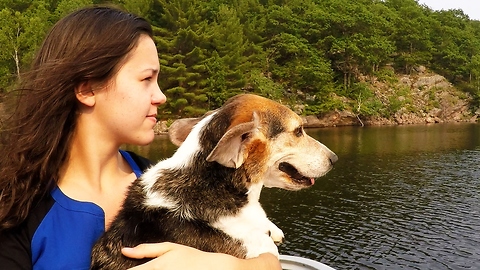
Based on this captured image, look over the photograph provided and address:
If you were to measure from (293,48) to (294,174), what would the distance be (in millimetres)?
72122

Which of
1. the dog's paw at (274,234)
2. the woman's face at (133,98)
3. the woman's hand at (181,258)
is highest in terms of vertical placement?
the woman's face at (133,98)

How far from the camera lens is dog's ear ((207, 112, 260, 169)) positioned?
2.78 metres

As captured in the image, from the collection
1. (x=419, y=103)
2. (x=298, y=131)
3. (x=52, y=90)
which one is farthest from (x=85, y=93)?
(x=419, y=103)

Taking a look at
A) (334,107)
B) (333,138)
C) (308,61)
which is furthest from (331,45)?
(333,138)

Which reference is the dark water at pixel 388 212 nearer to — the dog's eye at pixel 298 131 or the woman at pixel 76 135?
the dog's eye at pixel 298 131

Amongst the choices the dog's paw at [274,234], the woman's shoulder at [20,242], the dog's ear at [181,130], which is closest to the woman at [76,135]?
the woman's shoulder at [20,242]

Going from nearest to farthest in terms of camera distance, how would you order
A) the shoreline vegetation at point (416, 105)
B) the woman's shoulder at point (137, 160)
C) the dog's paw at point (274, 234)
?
the dog's paw at point (274, 234) < the woman's shoulder at point (137, 160) < the shoreline vegetation at point (416, 105)

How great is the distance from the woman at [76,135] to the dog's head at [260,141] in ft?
1.80

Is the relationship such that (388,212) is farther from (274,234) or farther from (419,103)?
(419,103)

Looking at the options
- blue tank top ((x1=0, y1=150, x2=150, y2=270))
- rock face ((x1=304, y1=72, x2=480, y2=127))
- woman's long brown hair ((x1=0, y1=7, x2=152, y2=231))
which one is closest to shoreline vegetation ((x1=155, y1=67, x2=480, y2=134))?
rock face ((x1=304, y1=72, x2=480, y2=127))

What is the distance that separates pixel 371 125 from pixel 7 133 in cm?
7560

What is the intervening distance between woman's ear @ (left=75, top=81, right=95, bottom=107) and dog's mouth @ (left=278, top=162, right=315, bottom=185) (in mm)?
1807

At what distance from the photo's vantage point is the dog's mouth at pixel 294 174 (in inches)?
151

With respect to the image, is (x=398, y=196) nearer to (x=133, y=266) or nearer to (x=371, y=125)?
(x=133, y=266)
